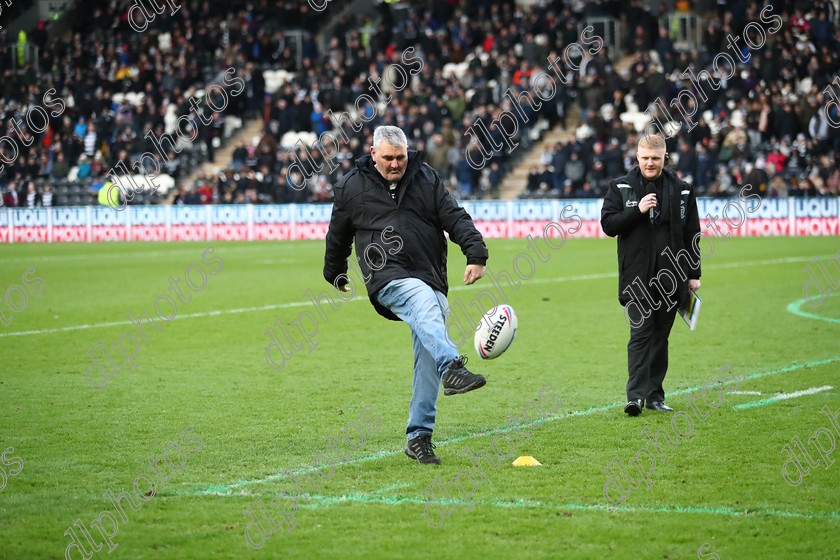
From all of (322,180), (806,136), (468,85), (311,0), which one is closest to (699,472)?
(806,136)

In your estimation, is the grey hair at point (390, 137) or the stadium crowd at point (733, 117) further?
the stadium crowd at point (733, 117)

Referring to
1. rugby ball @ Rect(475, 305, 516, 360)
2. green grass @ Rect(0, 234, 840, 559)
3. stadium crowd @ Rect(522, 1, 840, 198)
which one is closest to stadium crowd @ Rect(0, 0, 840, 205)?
stadium crowd @ Rect(522, 1, 840, 198)

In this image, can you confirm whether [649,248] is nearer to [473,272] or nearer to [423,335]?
[473,272]

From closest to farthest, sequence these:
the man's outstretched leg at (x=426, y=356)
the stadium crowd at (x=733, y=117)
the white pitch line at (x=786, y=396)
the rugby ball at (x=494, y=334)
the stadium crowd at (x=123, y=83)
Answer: the man's outstretched leg at (x=426, y=356)
the rugby ball at (x=494, y=334)
the white pitch line at (x=786, y=396)
the stadium crowd at (x=733, y=117)
the stadium crowd at (x=123, y=83)

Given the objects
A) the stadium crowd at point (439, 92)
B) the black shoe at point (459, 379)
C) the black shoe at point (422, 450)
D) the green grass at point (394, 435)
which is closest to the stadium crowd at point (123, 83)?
the stadium crowd at point (439, 92)

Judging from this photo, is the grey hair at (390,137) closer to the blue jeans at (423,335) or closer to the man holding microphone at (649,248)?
the blue jeans at (423,335)

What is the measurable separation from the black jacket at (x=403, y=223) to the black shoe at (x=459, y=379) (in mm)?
634

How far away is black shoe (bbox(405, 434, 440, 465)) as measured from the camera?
23.2 ft

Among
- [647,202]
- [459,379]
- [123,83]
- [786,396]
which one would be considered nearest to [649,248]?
[647,202]

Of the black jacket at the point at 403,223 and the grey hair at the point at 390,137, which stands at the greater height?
the grey hair at the point at 390,137

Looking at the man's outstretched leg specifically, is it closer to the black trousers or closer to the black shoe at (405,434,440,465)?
the black shoe at (405,434,440,465)

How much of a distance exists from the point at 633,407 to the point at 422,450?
210 centimetres

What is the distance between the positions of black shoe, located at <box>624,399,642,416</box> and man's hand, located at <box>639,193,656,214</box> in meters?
1.41

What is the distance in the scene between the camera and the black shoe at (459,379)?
6.57 metres
